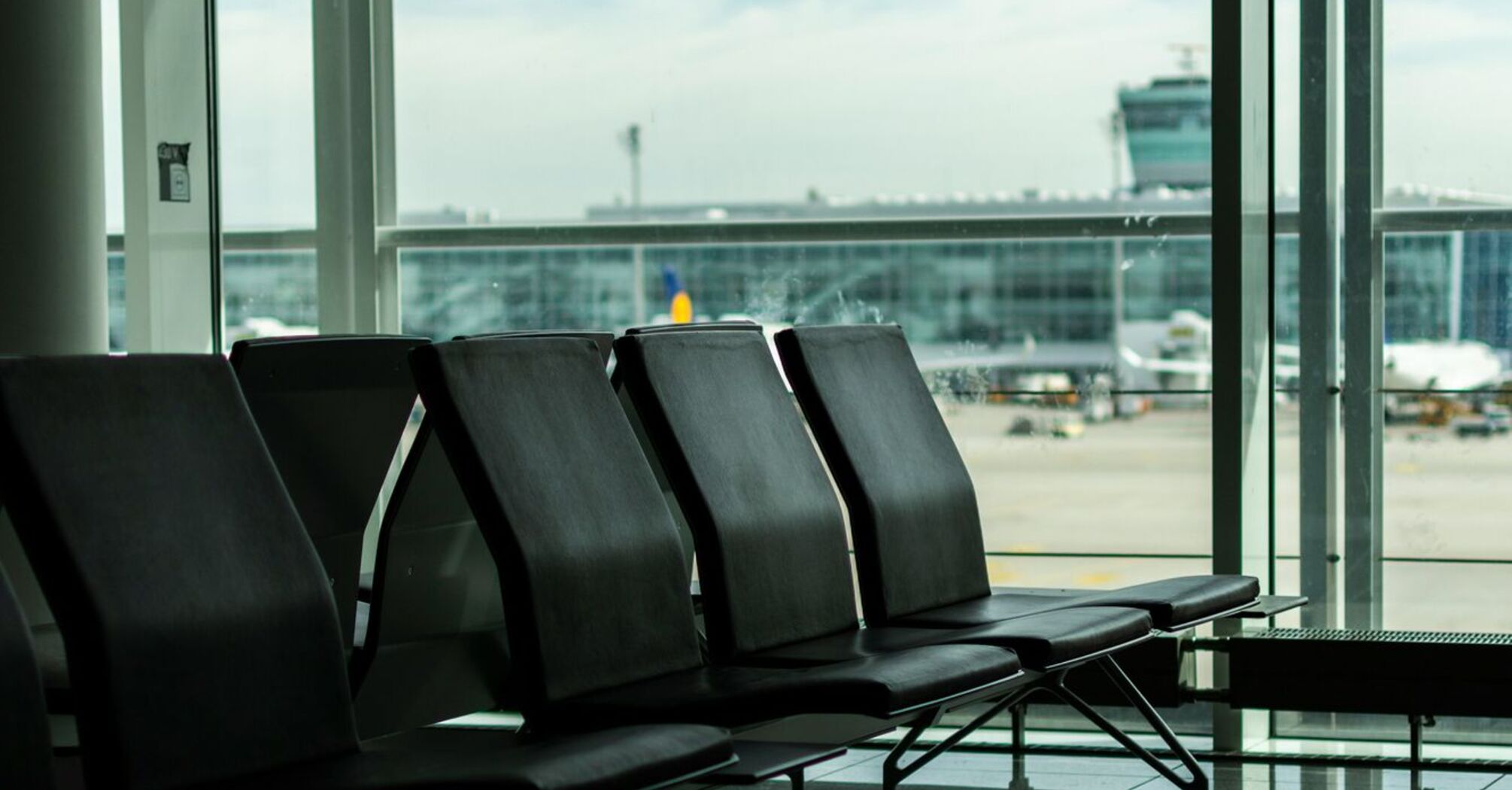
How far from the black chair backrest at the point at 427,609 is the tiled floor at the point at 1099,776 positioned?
4.09 feet

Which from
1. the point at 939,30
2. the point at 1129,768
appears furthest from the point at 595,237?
the point at 1129,768

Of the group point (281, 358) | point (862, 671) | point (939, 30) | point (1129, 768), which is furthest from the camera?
point (939, 30)

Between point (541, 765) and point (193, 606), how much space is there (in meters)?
0.46

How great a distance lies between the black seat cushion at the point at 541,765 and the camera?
5.49 feet

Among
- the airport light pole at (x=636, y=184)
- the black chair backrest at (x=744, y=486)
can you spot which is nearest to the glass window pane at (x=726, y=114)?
the airport light pole at (x=636, y=184)

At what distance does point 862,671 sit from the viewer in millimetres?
2309

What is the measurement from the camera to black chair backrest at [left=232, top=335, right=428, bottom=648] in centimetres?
250

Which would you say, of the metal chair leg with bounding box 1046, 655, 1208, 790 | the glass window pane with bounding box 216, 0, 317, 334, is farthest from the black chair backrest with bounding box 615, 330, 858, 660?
the glass window pane with bounding box 216, 0, 317, 334

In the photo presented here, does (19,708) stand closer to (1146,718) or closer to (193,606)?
(193,606)

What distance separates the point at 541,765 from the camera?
169 centimetres

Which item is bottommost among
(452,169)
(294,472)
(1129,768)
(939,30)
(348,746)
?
(1129,768)

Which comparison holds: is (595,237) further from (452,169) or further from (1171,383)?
(1171,383)

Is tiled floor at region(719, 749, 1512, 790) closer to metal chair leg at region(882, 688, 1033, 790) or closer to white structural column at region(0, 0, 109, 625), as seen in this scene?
metal chair leg at region(882, 688, 1033, 790)

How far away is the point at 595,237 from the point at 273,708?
120 inches
